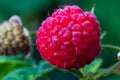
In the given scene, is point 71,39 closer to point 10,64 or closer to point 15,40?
point 15,40

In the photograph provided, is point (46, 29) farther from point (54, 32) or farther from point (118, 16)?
point (118, 16)

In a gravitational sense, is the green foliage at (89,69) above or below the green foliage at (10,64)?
above

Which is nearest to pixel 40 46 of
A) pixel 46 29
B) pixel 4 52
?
pixel 46 29

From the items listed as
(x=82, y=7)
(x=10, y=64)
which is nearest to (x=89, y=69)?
(x=10, y=64)

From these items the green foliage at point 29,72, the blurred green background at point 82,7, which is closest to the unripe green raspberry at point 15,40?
the green foliage at point 29,72

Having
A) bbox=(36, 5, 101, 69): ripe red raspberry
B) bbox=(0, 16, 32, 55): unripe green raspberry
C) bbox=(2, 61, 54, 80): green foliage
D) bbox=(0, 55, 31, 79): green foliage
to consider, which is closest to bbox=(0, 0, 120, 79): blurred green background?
bbox=(0, 55, 31, 79): green foliage

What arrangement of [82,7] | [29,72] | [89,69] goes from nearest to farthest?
[89,69] → [29,72] → [82,7]

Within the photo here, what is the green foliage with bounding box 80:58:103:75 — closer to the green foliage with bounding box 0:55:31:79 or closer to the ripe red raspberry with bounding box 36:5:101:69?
the ripe red raspberry with bounding box 36:5:101:69

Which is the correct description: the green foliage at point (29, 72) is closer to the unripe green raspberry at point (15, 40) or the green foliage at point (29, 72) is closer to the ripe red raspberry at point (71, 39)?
the unripe green raspberry at point (15, 40)
